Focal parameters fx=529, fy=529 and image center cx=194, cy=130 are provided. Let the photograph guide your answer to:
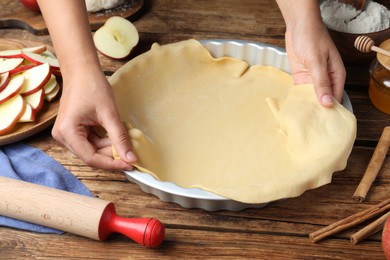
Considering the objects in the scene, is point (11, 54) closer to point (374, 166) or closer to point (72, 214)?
point (72, 214)

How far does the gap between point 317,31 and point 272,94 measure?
200mm

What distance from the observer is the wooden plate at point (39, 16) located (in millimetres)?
1732

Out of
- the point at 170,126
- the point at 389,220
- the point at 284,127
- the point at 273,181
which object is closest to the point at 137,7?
the point at 170,126

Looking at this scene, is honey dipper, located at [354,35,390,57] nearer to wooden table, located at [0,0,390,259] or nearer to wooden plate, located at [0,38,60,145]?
wooden table, located at [0,0,390,259]

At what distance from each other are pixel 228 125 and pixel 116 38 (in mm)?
520

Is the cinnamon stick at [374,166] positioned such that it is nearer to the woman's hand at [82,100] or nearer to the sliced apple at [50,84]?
the woman's hand at [82,100]

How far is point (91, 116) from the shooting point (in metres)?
1.17

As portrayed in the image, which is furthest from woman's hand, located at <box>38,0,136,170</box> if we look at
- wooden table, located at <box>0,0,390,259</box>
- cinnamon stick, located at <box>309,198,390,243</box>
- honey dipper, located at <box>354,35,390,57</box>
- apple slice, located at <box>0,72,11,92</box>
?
honey dipper, located at <box>354,35,390,57</box>

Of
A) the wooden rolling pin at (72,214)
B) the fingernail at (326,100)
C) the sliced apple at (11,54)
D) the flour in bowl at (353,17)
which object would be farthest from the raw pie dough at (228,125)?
the sliced apple at (11,54)

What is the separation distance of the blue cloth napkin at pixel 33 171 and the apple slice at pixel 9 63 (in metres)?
0.24

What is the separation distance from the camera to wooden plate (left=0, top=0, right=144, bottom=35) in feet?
5.68

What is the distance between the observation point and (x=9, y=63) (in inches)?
58.3

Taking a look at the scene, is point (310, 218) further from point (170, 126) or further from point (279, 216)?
point (170, 126)

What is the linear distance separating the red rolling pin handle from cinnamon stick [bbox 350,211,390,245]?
0.39 m
